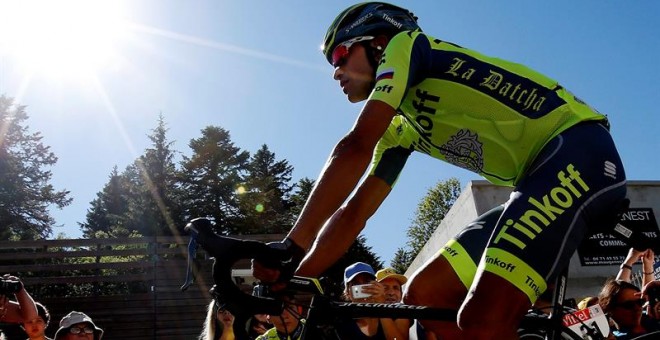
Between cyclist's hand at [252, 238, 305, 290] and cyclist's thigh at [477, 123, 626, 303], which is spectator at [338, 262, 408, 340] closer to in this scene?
cyclist's hand at [252, 238, 305, 290]

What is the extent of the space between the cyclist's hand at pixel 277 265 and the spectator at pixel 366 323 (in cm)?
36

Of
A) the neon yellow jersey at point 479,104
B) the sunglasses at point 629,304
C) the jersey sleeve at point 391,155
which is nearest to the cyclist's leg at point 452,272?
the neon yellow jersey at point 479,104

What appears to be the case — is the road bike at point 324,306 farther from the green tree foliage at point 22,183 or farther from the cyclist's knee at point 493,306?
the green tree foliage at point 22,183

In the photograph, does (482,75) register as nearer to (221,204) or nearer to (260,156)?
(221,204)

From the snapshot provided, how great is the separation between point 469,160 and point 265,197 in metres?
46.4

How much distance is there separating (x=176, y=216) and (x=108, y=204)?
71.3 feet

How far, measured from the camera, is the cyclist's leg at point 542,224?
198cm

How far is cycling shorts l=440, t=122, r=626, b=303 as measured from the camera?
2025 mm

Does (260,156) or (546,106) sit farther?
(260,156)

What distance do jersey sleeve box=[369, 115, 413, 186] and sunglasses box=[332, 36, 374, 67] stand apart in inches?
19.4

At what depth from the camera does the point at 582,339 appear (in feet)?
7.39

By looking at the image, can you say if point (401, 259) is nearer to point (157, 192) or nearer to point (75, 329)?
point (157, 192)

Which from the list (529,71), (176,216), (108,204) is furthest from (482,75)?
(108,204)

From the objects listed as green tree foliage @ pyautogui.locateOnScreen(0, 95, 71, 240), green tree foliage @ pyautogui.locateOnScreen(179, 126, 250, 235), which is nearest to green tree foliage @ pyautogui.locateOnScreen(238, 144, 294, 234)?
green tree foliage @ pyautogui.locateOnScreen(179, 126, 250, 235)
